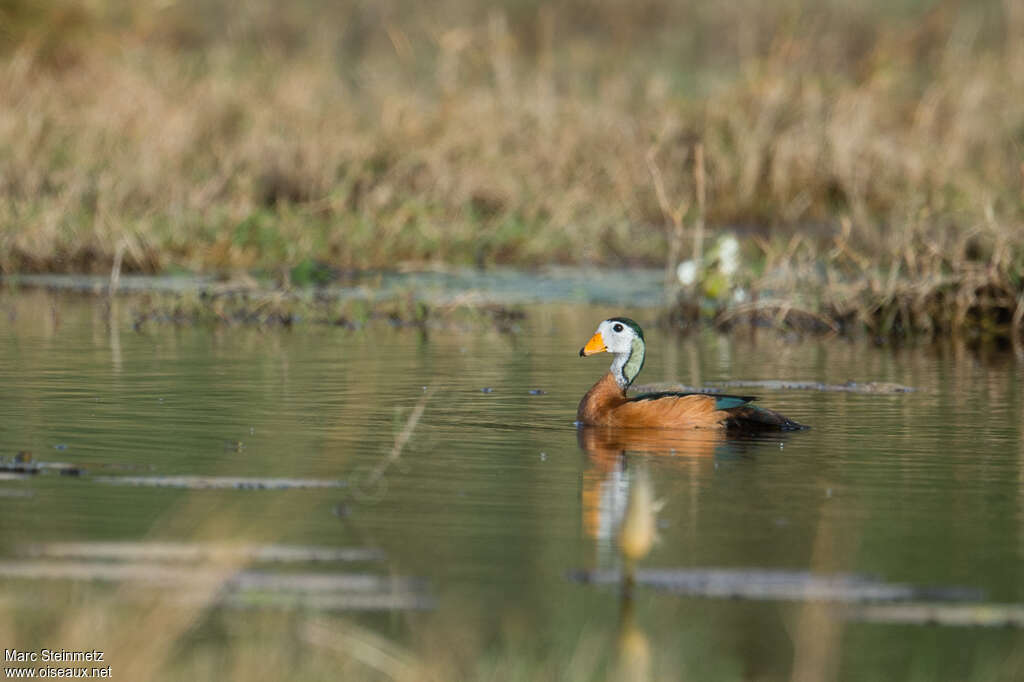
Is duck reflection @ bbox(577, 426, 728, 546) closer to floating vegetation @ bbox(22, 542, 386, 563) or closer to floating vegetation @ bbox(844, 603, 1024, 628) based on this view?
floating vegetation @ bbox(22, 542, 386, 563)

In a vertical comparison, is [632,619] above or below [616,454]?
below

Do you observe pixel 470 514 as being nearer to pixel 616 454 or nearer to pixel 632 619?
pixel 632 619

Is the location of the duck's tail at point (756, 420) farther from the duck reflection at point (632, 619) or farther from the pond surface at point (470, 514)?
the duck reflection at point (632, 619)

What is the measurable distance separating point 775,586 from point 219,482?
2.69m

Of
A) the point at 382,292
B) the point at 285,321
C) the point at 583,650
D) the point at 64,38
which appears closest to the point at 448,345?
the point at 285,321

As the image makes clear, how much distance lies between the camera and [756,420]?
11.0 m

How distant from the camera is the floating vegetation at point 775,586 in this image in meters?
6.90

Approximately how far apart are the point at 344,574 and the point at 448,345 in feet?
28.1

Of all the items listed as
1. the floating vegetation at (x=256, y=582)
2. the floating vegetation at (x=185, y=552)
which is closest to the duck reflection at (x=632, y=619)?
the floating vegetation at (x=256, y=582)

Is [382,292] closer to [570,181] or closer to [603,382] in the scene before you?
[570,181]

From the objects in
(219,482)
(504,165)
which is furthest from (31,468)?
(504,165)

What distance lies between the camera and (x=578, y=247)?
71.2 feet

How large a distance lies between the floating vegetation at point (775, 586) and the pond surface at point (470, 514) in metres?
0.05

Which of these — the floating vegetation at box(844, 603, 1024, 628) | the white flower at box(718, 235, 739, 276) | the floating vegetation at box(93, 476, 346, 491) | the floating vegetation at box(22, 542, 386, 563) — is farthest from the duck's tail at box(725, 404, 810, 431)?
the white flower at box(718, 235, 739, 276)
